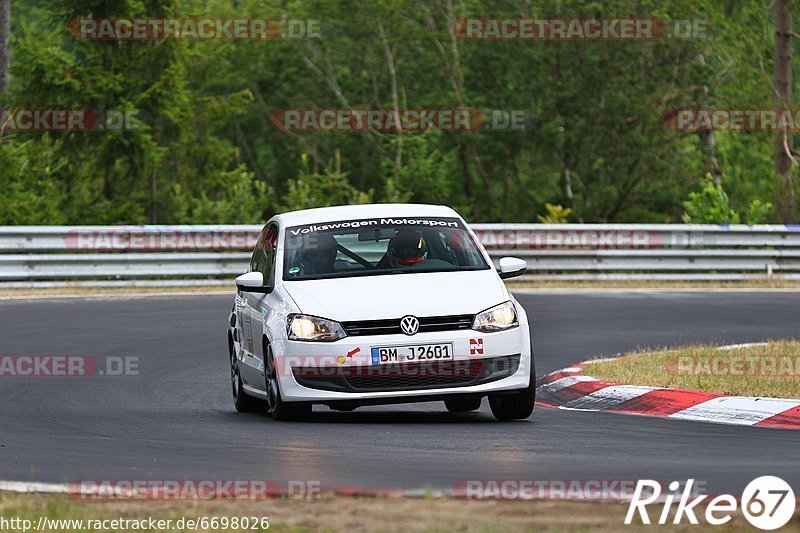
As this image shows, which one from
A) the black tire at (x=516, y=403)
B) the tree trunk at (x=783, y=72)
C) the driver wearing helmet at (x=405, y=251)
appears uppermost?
the tree trunk at (x=783, y=72)

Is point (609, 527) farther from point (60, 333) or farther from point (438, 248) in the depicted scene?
point (60, 333)

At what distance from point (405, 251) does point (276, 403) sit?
1483 millimetres

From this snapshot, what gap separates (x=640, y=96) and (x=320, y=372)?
106 feet

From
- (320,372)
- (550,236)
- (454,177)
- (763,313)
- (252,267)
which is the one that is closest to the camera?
(320,372)

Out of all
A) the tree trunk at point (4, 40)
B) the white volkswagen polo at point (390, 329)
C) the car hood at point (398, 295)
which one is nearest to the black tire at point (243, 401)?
the white volkswagen polo at point (390, 329)

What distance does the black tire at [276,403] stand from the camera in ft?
37.3

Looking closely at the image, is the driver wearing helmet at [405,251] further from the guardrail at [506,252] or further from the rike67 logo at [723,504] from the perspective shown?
the guardrail at [506,252]

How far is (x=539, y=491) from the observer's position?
297 inches

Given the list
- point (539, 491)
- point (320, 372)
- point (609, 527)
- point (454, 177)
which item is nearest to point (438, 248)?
point (320, 372)

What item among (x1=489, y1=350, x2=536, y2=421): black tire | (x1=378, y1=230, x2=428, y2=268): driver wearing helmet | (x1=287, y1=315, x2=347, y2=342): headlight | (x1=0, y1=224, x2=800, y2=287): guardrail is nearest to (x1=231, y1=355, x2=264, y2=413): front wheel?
(x1=287, y1=315, x2=347, y2=342): headlight

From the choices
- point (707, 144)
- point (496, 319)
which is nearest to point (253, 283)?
point (496, 319)

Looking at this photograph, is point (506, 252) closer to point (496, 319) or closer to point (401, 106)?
point (496, 319)

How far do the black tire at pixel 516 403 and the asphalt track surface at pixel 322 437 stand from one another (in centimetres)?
9

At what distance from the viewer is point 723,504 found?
277 inches
